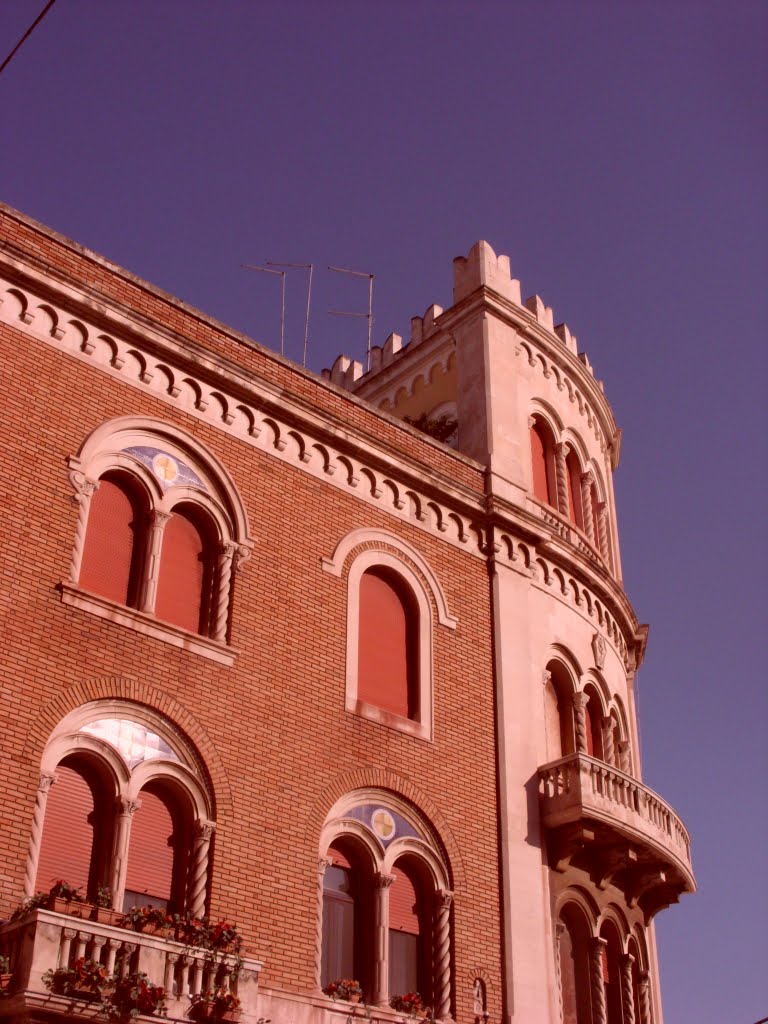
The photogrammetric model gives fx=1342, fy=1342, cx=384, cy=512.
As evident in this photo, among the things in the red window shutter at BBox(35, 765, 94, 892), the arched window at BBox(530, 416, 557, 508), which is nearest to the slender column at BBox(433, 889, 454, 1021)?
the red window shutter at BBox(35, 765, 94, 892)

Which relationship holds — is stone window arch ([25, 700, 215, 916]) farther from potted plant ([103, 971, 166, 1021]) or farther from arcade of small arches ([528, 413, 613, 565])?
arcade of small arches ([528, 413, 613, 565])

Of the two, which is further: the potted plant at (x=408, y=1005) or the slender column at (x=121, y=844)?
the potted plant at (x=408, y=1005)

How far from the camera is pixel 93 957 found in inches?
551

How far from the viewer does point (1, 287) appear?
740 inches

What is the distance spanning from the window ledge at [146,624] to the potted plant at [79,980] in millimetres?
5170

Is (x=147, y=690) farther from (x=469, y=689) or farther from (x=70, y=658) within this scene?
(x=469, y=689)

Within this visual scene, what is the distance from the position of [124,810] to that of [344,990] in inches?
160

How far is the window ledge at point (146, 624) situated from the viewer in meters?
17.6

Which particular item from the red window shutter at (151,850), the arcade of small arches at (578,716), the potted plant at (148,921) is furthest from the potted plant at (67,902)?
the arcade of small arches at (578,716)

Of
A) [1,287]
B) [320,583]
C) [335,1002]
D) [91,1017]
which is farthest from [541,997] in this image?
[1,287]

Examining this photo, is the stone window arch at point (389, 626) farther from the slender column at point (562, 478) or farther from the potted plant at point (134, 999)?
the potted plant at point (134, 999)

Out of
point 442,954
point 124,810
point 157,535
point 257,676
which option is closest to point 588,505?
point 257,676

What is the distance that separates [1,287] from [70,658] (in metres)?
5.45

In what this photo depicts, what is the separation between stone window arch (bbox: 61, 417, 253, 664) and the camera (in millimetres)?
18391
